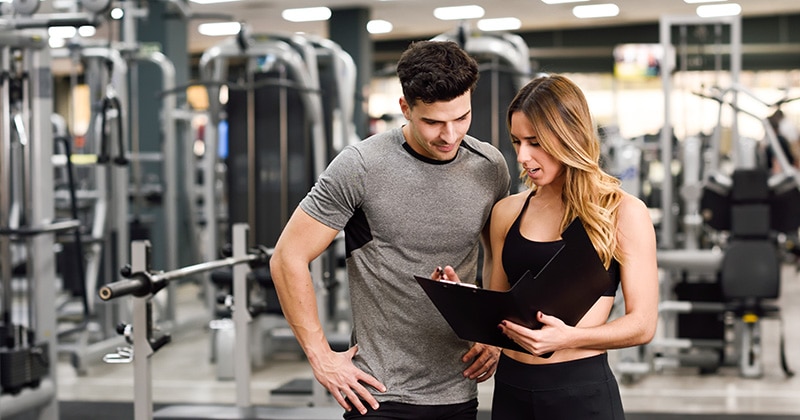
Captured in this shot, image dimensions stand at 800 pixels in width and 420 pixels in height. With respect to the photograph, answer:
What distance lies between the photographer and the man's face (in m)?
1.69

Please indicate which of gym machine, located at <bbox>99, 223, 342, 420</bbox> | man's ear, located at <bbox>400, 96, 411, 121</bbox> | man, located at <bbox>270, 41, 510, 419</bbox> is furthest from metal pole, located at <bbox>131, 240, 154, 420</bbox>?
man's ear, located at <bbox>400, 96, 411, 121</bbox>

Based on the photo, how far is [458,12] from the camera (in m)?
12.8

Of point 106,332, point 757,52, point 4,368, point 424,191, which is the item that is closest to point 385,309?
point 424,191

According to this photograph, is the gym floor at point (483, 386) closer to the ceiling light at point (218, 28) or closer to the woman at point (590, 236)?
the woman at point (590, 236)

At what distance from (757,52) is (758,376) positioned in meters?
9.41

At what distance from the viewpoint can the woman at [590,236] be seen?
171 centimetres

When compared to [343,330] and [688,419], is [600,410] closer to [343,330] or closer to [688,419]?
[688,419]

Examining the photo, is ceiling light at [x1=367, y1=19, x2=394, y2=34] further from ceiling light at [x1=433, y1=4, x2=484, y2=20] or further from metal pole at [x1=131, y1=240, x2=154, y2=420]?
metal pole at [x1=131, y1=240, x2=154, y2=420]

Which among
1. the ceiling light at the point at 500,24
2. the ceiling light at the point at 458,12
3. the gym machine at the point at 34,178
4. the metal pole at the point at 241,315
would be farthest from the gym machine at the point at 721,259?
the ceiling light at the point at 500,24

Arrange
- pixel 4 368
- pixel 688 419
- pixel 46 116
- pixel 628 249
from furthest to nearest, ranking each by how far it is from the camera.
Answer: pixel 688 419, pixel 46 116, pixel 4 368, pixel 628 249

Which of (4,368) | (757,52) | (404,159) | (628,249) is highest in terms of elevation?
(757,52)

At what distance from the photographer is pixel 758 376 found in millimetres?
5422

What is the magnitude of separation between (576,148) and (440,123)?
0.24 m

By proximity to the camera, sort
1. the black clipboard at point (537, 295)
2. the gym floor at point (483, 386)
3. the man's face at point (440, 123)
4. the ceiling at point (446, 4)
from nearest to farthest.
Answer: the black clipboard at point (537, 295)
the man's face at point (440, 123)
the gym floor at point (483, 386)
the ceiling at point (446, 4)
